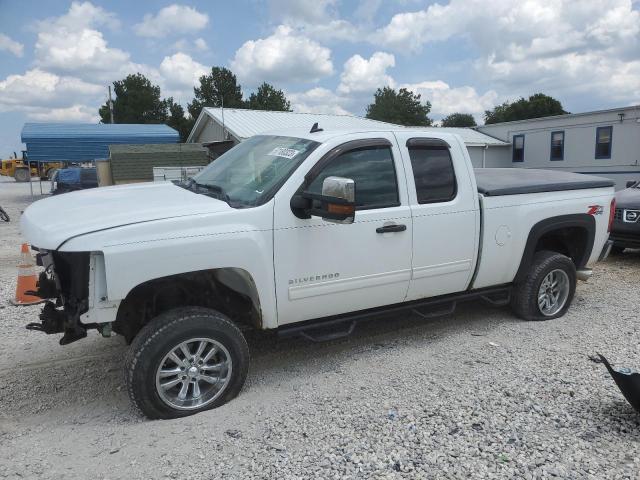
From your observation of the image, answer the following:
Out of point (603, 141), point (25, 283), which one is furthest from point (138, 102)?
point (25, 283)

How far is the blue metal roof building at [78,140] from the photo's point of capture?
2277cm

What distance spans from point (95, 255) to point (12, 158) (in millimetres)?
46563

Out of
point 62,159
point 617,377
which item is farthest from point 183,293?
point 62,159

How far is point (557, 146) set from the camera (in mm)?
23391

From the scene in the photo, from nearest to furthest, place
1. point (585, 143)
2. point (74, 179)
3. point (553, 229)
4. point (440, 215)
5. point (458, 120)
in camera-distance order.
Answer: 1. point (440, 215)
2. point (553, 229)
3. point (74, 179)
4. point (585, 143)
5. point (458, 120)

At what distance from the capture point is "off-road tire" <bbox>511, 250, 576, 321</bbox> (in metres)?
5.22

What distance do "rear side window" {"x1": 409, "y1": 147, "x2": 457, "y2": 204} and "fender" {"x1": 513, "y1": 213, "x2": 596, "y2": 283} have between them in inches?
43.5

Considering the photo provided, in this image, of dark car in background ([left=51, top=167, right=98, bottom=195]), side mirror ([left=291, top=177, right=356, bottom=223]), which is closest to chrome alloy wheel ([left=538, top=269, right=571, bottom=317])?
side mirror ([left=291, top=177, right=356, bottom=223])

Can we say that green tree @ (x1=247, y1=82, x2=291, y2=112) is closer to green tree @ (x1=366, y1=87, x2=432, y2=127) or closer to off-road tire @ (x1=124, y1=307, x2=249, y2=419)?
green tree @ (x1=366, y1=87, x2=432, y2=127)

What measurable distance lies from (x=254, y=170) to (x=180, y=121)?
4631 centimetres

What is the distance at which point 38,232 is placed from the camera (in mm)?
3268

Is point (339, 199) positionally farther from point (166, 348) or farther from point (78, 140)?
point (78, 140)

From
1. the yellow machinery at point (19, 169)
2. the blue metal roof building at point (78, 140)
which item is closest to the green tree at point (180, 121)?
the yellow machinery at point (19, 169)

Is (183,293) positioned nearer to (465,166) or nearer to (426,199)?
(426,199)
